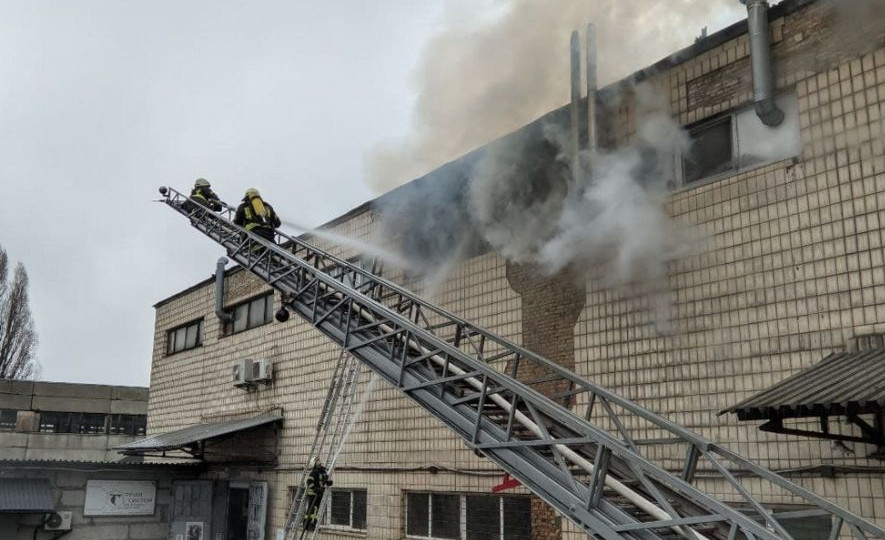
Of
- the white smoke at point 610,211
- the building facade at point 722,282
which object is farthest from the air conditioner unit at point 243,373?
the white smoke at point 610,211

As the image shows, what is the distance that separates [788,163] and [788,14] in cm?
156

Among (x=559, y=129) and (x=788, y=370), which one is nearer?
(x=788, y=370)

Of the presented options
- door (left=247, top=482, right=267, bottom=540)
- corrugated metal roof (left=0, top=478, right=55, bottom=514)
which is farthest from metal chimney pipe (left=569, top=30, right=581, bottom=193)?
corrugated metal roof (left=0, top=478, right=55, bottom=514)

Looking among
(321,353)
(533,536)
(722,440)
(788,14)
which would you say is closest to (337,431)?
(321,353)

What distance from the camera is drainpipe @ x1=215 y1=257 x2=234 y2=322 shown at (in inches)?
715

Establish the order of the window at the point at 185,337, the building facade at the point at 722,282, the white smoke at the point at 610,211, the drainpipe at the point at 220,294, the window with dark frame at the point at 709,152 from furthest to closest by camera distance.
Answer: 1. the window at the point at 185,337
2. the drainpipe at the point at 220,294
3. the white smoke at the point at 610,211
4. the window with dark frame at the point at 709,152
5. the building facade at the point at 722,282

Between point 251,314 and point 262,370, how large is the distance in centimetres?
184

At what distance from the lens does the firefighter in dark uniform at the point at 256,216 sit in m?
11.6

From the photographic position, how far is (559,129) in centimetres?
997

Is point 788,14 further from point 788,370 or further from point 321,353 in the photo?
point 321,353

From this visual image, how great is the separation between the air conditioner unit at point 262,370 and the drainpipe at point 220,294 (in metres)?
2.27

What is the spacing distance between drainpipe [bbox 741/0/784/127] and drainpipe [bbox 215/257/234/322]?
1349 centimetres

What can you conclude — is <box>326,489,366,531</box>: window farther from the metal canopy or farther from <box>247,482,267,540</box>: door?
the metal canopy

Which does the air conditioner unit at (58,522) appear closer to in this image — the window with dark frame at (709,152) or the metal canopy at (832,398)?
the window with dark frame at (709,152)
